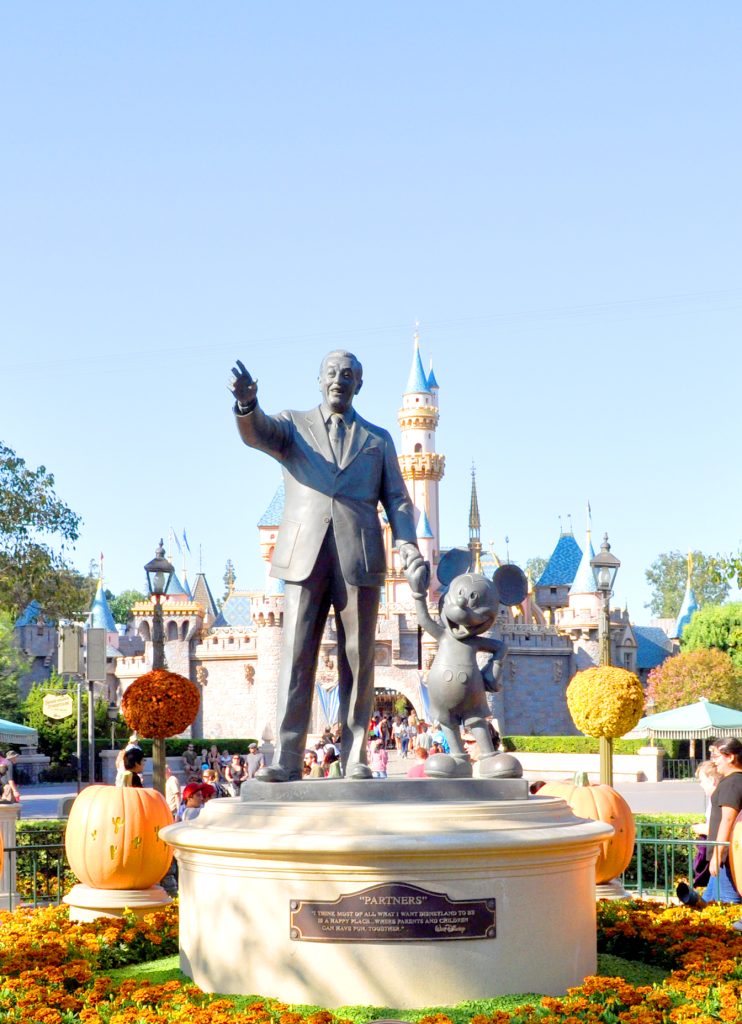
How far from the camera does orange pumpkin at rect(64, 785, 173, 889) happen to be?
25.2 ft

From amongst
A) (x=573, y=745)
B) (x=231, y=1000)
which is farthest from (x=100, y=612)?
(x=231, y=1000)

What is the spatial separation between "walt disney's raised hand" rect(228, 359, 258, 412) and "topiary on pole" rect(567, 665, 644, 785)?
6882mm

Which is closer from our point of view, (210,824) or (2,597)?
(210,824)

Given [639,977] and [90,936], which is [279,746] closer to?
[90,936]

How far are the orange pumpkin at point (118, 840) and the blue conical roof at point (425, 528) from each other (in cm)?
4976

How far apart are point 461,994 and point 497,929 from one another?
0.28 metres

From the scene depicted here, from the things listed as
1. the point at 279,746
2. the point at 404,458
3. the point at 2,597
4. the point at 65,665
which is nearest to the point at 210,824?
the point at 279,746

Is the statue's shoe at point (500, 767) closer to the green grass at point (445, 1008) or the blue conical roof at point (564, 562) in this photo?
the green grass at point (445, 1008)

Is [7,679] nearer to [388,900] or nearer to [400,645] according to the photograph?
[400,645]

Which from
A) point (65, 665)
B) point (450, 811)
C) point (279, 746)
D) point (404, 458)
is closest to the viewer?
point (450, 811)

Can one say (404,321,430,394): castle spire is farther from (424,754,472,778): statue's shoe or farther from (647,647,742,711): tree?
(424,754,472,778): statue's shoe

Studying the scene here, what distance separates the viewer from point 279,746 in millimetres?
6184

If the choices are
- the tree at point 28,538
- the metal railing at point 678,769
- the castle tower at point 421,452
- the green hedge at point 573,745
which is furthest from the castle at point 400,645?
the tree at point 28,538

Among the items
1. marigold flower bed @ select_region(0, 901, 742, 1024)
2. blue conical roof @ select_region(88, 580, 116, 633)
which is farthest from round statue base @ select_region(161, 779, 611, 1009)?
blue conical roof @ select_region(88, 580, 116, 633)
